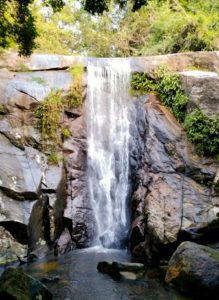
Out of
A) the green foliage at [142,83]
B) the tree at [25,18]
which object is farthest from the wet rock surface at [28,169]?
the tree at [25,18]

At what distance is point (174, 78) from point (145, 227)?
5.91 m

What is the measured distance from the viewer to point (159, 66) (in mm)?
14477

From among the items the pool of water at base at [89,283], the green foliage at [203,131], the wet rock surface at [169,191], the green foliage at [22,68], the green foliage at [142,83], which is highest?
the green foliage at [22,68]

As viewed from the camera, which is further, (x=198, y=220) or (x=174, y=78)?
(x=174, y=78)

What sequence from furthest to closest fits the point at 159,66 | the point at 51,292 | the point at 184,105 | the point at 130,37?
the point at 130,37
the point at 159,66
the point at 184,105
the point at 51,292

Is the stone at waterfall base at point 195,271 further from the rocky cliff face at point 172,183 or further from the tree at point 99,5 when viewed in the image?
the tree at point 99,5

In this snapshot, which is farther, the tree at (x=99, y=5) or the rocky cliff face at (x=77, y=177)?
the rocky cliff face at (x=77, y=177)

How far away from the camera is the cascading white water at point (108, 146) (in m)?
12.0

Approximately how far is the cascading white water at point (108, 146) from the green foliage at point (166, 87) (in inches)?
19.2

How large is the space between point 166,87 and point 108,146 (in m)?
2.95

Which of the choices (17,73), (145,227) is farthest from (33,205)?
(17,73)

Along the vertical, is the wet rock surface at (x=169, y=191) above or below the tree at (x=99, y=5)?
below

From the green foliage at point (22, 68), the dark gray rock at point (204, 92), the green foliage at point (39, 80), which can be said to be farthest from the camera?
the green foliage at point (22, 68)

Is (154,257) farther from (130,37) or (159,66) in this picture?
(130,37)
